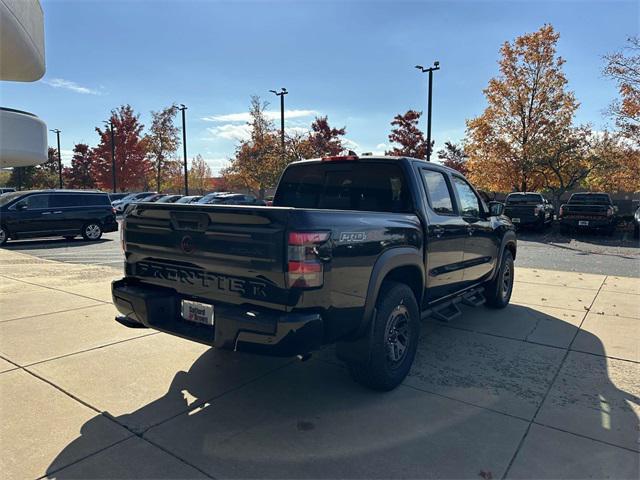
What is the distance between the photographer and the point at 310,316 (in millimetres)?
2797

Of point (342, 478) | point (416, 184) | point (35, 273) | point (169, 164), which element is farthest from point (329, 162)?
point (169, 164)

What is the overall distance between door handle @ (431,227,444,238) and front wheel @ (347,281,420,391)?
75 centimetres

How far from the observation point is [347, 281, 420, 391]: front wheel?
337cm

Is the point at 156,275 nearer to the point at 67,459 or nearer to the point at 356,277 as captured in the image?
the point at 67,459

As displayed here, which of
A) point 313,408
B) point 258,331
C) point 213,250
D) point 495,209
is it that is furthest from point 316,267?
point 495,209

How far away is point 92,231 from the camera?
1524 cm

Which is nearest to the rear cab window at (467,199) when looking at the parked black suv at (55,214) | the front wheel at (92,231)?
the parked black suv at (55,214)

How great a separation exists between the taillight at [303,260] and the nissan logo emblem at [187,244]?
87 cm

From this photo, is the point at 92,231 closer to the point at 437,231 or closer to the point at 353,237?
the point at 437,231

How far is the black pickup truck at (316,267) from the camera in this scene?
280cm

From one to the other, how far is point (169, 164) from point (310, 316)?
4296cm

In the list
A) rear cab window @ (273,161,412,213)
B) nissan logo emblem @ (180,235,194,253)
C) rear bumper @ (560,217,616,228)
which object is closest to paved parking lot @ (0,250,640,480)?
nissan logo emblem @ (180,235,194,253)

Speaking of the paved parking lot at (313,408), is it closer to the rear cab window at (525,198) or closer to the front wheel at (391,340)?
the front wheel at (391,340)

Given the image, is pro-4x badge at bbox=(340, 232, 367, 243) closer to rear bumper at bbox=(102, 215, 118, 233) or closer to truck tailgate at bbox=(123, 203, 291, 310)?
truck tailgate at bbox=(123, 203, 291, 310)
